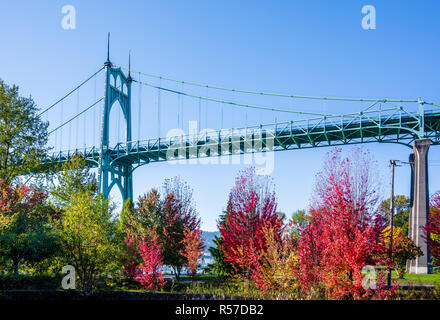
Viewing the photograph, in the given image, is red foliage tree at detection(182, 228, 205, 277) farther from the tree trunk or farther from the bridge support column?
the bridge support column

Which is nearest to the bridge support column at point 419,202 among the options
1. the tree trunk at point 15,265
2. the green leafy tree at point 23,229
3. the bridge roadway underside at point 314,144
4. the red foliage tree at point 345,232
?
the bridge roadway underside at point 314,144

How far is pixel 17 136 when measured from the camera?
1126 inches

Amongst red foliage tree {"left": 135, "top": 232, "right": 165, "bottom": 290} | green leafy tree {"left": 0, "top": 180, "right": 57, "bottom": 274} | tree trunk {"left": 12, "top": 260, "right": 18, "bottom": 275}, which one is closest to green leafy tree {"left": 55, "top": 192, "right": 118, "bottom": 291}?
green leafy tree {"left": 0, "top": 180, "right": 57, "bottom": 274}

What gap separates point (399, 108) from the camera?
38.2 m

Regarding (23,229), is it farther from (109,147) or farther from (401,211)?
(401,211)

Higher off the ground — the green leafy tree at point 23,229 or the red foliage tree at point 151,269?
the green leafy tree at point 23,229

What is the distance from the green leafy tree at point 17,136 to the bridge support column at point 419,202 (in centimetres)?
2801

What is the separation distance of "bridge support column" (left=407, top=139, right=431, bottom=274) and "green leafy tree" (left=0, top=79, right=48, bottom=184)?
28.0 metres

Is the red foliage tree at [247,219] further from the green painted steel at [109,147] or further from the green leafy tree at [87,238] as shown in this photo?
the green painted steel at [109,147]

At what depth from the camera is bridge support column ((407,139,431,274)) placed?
31.4 metres

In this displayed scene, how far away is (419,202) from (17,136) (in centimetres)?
2998

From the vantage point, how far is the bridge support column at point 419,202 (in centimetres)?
3141
